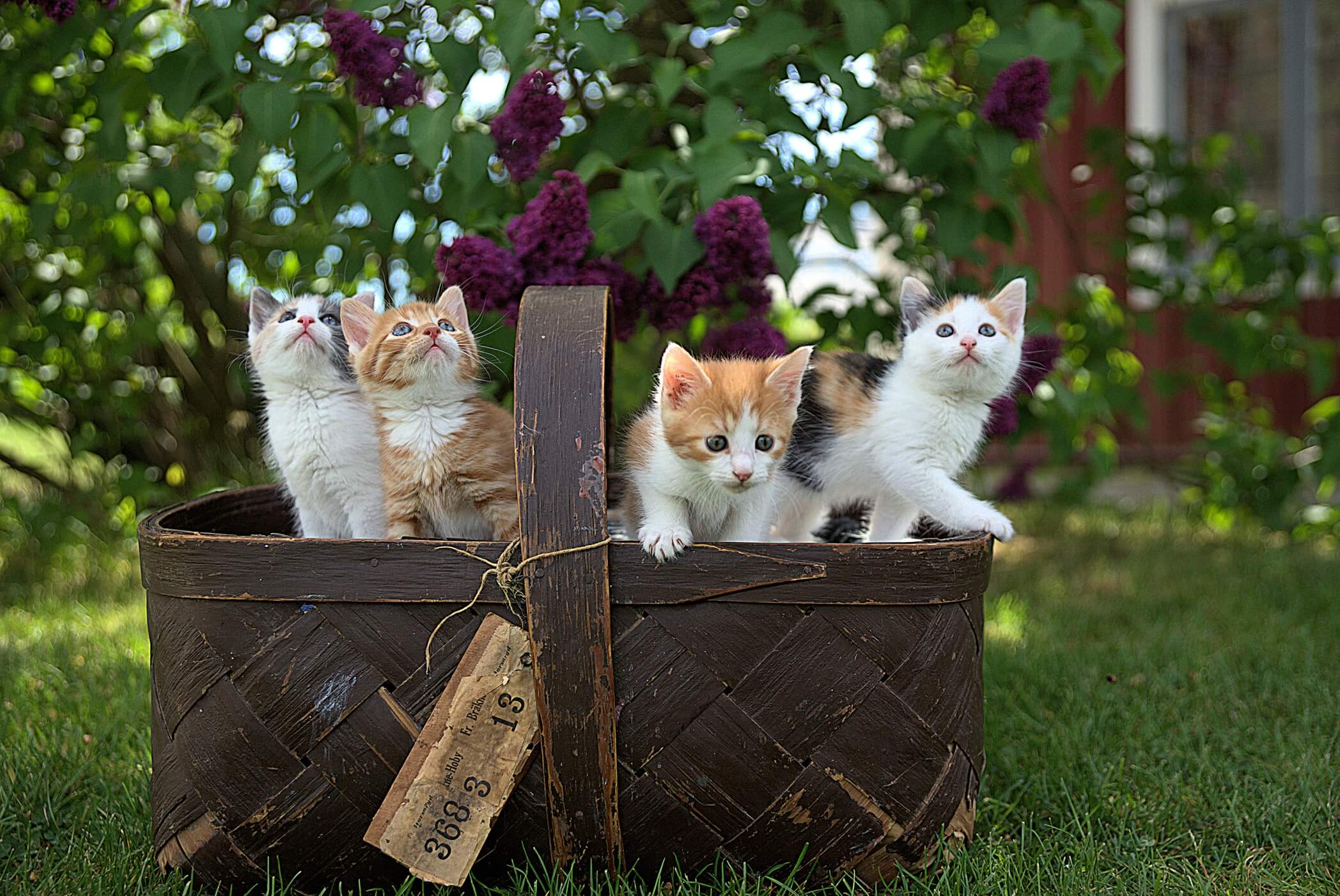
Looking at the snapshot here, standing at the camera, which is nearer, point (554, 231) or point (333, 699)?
point (333, 699)

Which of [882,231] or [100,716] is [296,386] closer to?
[100,716]

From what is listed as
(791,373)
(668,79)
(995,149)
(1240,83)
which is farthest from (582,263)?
(1240,83)

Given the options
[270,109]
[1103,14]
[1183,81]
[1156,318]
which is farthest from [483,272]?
[1183,81]

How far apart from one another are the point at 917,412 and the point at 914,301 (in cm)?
18

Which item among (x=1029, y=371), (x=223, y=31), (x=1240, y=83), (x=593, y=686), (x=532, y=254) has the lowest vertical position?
(x=1240, y=83)

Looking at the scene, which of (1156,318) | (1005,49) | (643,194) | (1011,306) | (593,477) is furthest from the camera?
(1156,318)

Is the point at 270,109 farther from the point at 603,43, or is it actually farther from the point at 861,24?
the point at 861,24

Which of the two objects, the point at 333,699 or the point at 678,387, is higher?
the point at 678,387

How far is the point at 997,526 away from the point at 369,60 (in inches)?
45.0

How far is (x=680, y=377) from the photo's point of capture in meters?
1.22

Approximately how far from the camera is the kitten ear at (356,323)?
1.36m

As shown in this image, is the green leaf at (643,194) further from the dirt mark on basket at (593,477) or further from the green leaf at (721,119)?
the dirt mark on basket at (593,477)

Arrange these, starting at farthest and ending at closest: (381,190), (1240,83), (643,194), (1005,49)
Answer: (1240,83), (1005,49), (381,190), (643,194)

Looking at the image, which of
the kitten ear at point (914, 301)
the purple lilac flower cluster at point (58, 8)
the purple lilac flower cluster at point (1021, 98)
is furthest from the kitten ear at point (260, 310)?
the purple lilac flower cluster at point (1021, 98)
